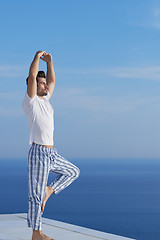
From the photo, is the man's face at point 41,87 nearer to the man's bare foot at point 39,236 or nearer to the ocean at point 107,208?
the man's bare foot at point 39,236

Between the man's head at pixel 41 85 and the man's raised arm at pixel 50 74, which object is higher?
the man's raised arm at pixel 50 74

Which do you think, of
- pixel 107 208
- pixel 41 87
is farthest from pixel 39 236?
pixel 107 208

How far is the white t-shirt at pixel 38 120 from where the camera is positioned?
4.04m

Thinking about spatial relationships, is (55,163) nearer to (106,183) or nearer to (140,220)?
(140,220)

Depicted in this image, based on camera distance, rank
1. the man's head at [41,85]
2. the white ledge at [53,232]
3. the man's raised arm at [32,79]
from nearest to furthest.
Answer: the man's raised arm at [32,79], the man's head at [41,85], the white ledge at [53,232]

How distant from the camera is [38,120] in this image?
4043 mm

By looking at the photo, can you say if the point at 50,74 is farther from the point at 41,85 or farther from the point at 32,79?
the point at 32,79

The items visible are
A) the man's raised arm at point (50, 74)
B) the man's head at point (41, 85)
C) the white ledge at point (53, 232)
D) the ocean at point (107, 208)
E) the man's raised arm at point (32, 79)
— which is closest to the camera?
the man's raised arm at point (32, 79)

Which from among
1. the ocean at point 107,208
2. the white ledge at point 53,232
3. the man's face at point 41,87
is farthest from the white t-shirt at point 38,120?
the ocean at point 107,208

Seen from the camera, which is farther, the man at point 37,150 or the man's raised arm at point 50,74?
the man's raised arm at point 50,74

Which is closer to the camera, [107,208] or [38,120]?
[38,120]

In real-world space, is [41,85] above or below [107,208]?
above

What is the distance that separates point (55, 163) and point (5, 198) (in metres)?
67.2

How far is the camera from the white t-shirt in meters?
4.04
